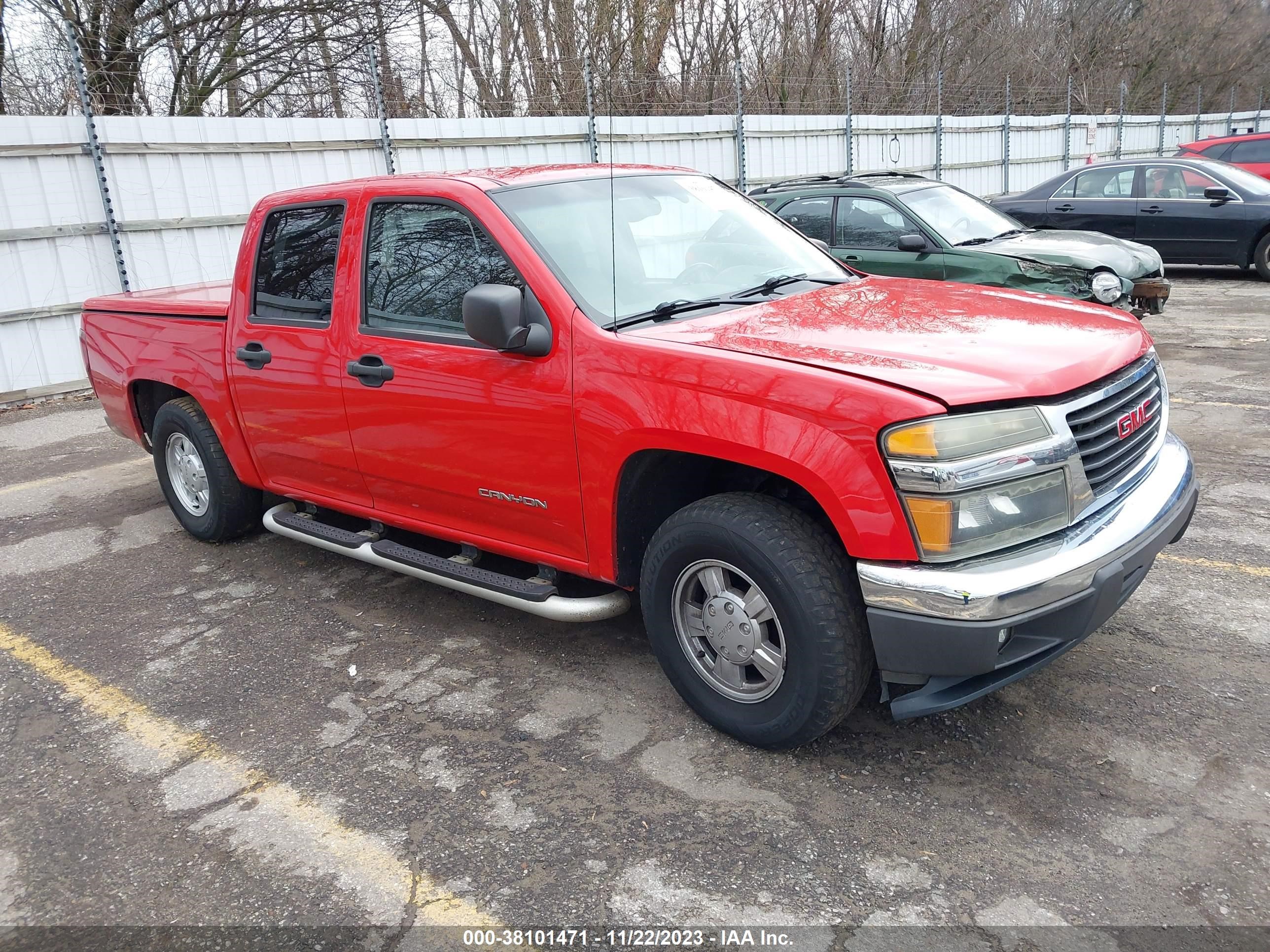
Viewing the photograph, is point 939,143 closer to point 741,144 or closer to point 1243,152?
point 1243,152

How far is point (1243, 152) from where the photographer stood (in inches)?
653

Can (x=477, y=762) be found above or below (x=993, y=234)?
below

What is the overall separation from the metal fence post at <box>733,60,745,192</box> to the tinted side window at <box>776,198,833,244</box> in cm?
578

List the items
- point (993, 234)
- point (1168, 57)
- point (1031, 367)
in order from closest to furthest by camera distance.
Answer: point (1031, 367)
point (993, 234)
point (1168, 57)

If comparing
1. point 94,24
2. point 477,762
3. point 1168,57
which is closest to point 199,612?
point 477,762

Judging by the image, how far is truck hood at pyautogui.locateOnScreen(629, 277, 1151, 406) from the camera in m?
2.86

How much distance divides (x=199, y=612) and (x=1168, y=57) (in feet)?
132

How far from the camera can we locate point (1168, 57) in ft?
117

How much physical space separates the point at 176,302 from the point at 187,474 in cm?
93

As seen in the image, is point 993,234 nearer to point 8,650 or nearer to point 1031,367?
point 1031,367

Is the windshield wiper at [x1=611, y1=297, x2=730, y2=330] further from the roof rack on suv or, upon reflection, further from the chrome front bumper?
the roof rack on suv

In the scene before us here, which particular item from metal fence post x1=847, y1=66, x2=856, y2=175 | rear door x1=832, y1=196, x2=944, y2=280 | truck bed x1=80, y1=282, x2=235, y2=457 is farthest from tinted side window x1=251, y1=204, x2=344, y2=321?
metal fence post x1=847, y1=66, x2=856, y2=175

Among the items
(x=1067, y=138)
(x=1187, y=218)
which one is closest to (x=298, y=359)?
(x=1187, y=218)

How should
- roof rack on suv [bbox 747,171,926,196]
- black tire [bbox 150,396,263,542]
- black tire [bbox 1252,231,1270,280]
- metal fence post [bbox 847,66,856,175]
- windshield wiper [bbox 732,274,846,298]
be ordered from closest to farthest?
windshield wiper [bbox 732,274,846,298], black tire [bbox 150,396,263,542], roof rack on suv [bbox 747,171,926,196], black tire [bbox 1252,231,1270,280], metal fence post [bbox 847,66,856,175]
